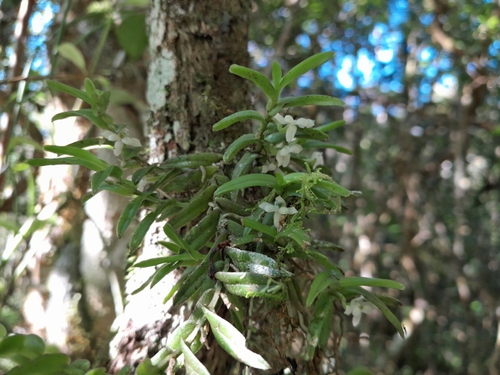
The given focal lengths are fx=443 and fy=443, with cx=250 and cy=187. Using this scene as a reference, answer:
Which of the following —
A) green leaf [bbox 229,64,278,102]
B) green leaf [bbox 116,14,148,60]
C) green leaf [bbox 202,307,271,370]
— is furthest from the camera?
green leaf [bbox 116,14,148,60]

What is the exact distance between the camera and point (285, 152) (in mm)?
515

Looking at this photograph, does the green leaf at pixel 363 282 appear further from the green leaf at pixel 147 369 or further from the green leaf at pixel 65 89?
the green leaf at pixel 65 89

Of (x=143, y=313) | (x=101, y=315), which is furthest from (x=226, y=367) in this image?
(x=101, y=315)

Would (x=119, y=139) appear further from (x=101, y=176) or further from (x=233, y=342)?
(x=233, y=342)

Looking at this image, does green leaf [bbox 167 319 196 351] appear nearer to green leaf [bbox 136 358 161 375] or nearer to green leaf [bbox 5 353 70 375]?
green leaf [bbox 136 358 161 375]

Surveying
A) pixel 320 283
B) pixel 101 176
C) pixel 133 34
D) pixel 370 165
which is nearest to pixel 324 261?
pixel 320 283

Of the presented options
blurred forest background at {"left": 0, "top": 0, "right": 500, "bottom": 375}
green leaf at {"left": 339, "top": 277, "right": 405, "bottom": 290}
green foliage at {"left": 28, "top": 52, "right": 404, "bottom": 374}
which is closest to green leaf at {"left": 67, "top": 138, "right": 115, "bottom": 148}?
green foliage at {"left": 28, "top": 52, "right": 404, "bottom": 374}

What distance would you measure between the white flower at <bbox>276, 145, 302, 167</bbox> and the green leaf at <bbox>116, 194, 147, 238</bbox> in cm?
16

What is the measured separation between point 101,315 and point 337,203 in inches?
35.0

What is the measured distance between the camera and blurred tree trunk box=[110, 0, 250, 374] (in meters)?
0.61

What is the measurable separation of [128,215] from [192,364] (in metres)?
0.19

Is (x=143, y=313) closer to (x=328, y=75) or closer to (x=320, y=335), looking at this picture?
(x=320, y=335)

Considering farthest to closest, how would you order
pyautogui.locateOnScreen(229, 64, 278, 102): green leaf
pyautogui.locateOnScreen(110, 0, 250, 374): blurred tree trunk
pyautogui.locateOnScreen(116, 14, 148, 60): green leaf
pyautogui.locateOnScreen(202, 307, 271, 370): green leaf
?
pyautogui.locateOnScreen(116, 14, 148, 60): green leaf < pyautogui.locateOnScreen(110, 0, 250, 374): blurred tree trunk < pyautogui.locateOnScreen(229, 64, 278, 102): green leaf < pyautogui.locateOnScreen(202, 307, 271, 370): green leaf

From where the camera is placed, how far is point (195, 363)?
38 centimetres
